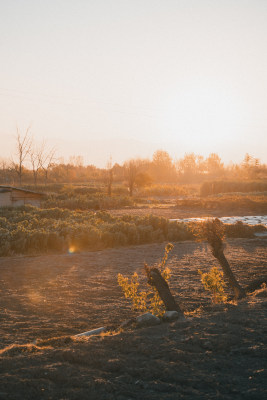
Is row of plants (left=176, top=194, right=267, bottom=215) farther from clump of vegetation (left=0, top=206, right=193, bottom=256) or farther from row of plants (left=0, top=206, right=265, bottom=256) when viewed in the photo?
clump of vegetation (left=0, top=206, right=193, bottom=256)

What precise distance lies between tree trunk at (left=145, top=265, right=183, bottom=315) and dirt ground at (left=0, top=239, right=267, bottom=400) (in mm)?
356

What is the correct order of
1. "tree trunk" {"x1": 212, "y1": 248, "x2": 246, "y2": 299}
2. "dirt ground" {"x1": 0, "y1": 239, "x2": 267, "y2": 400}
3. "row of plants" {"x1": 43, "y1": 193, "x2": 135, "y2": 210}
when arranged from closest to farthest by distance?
"dirt ground" {"x1": 0, "y1": 239, "x2": 267, "y2": 400} < "tree trunk" {"x1": 212, "y1": 248, "x2": 246, "y2": 299} < "row of plants" {"x1": 43, "y1": 193, "x2": 135, "y2": 210}

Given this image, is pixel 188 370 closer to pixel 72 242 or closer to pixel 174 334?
pixel 174 334

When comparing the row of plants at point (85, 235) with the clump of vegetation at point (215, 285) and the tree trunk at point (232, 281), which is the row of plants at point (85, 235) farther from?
the clump of vegetation at point (215, 285)

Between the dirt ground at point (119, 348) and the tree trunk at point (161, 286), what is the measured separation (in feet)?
1.17

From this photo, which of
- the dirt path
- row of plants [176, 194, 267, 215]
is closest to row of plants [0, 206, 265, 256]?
the dirt path

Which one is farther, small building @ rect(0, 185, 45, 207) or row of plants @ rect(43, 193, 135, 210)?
row of plants @ rect(43, 193, 135, 210)

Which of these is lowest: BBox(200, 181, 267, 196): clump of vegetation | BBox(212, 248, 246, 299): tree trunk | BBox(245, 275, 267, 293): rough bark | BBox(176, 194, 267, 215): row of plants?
BBox(245, 275, 267, 293): rough bark

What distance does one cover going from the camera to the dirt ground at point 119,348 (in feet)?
11.1

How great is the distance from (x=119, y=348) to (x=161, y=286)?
1510 millimetres

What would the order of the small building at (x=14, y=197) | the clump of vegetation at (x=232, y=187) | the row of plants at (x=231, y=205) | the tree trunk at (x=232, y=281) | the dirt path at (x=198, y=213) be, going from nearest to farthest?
1. the tree trunk at (x=232, y=281)
2. the small building at (x=14, y=197)
3. the dirt path at (x=198, y=213)
4. the row of plants at (x=231, y=205)
5. the clump of vegetation at (x=232, y=187)

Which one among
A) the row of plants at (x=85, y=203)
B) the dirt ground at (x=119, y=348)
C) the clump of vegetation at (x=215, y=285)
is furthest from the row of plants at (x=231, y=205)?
the clump of vegetation at (x=215, y=285)

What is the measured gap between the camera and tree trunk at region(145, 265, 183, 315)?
5.55m

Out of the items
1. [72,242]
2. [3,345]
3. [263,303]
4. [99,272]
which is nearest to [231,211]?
[72,242]
